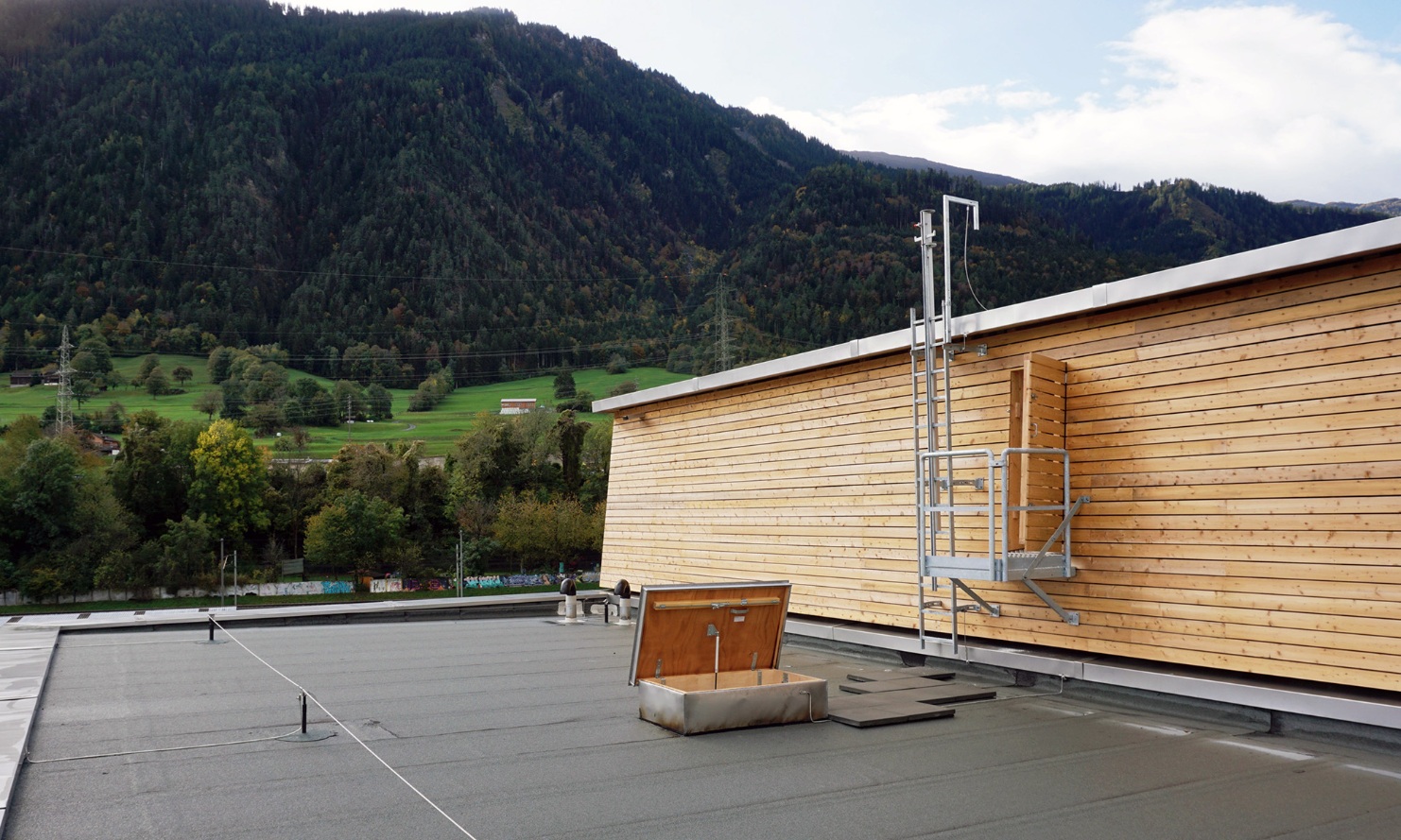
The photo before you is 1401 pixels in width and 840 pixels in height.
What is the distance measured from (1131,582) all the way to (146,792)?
846cm

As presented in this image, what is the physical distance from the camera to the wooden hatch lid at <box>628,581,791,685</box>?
28.7 feet

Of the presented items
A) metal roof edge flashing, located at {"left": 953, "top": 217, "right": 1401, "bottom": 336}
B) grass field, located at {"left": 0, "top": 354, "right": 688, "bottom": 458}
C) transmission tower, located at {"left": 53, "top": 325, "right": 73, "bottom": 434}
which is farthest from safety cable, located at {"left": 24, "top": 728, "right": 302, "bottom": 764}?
grass field, located at {"left": 0, "top": 354, "right": 688, "bottom": 458}

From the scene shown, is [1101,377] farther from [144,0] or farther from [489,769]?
[144,0]

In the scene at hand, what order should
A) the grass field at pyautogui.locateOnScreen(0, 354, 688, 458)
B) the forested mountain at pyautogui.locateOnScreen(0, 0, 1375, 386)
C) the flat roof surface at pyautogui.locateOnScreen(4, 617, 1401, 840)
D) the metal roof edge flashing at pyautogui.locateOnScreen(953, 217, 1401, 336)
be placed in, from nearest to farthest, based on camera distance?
the flat roof surface at pyautogui.locateOnScreen(4, 617, 1401, 840) → the metal roof edge flashing at pyautogui.locateOnScreen(953, 217, 1401, 336) → the grass field at pyautogui.locateOnScreen(0, 354, 688, 458) → the forested mountain at pyautogui.locateOnScreen(0, 0, 1375, 386)

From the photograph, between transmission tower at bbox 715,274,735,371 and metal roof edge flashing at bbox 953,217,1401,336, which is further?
transmission tower at bbox 715,274,735,371

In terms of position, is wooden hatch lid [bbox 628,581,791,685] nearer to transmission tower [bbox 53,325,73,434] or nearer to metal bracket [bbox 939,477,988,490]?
metal bracket [bbox 939,477,988,490]

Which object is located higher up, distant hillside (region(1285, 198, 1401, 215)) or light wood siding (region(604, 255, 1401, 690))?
distant hillside (region(1285, 198, 1401, 215))

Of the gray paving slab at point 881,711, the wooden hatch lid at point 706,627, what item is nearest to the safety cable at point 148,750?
the wooden hatch lid at point 706,627

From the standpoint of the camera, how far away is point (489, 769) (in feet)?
23.9

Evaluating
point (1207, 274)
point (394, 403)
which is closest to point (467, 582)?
point (394, 403)

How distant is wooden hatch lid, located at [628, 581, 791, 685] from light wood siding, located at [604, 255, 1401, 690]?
10.0 ft

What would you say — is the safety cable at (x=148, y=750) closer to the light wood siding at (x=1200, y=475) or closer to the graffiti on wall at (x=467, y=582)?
the light wood siding at (x=1200, y=475)

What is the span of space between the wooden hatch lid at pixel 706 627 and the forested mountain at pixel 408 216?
88906mm

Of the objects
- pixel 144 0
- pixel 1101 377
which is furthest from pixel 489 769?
pixel 144 0
